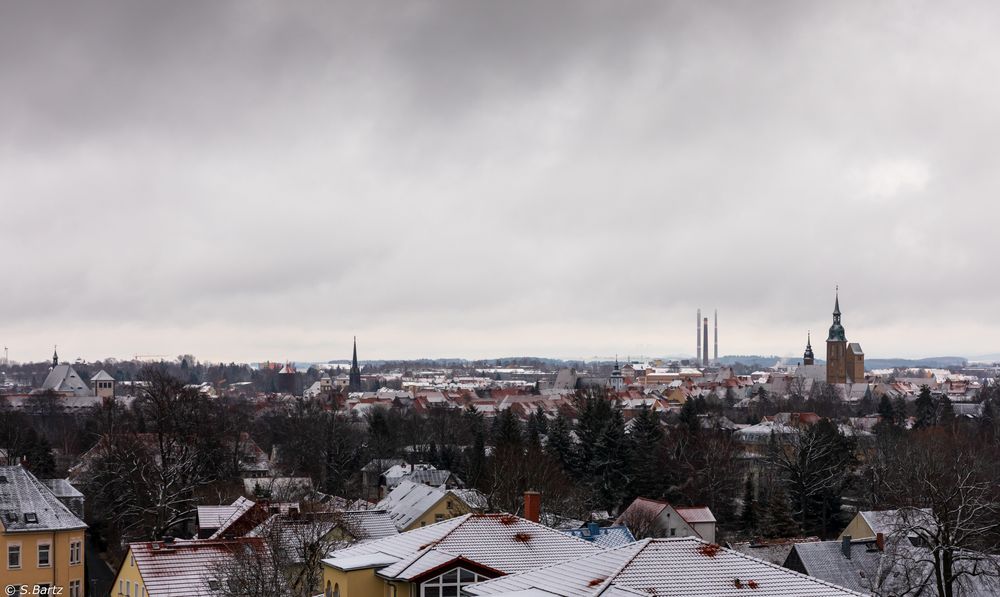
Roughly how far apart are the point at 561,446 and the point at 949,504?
44.9 metres

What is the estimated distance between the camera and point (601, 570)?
22516 millimetres

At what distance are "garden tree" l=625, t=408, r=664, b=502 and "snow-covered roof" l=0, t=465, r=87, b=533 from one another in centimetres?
3950

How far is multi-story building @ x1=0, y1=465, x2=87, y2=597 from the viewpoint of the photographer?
38406mm

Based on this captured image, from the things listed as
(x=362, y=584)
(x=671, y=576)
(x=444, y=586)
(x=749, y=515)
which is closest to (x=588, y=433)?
(x=749, y=515)

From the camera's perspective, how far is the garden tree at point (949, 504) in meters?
31.4

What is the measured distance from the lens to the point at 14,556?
127ft

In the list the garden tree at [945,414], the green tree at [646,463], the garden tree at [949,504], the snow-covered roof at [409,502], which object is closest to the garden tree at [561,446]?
the green tree at [646,463]

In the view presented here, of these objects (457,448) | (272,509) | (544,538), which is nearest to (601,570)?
(544,538)

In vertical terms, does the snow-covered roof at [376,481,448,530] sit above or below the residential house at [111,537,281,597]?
below

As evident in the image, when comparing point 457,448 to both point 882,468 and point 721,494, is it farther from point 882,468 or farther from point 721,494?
point 882,468

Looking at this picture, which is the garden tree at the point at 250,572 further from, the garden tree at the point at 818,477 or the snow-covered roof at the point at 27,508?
the garden tree at the point at 818,477

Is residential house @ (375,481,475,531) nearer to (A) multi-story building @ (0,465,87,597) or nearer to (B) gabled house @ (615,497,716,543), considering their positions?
(B) gabled house @ (615,497,716,543)

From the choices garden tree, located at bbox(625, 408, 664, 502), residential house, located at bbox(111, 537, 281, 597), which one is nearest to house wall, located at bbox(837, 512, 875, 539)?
garden tree, located at bbox(625, 408, 664, 502)

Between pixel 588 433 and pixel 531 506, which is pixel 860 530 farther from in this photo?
pixel 588 433
